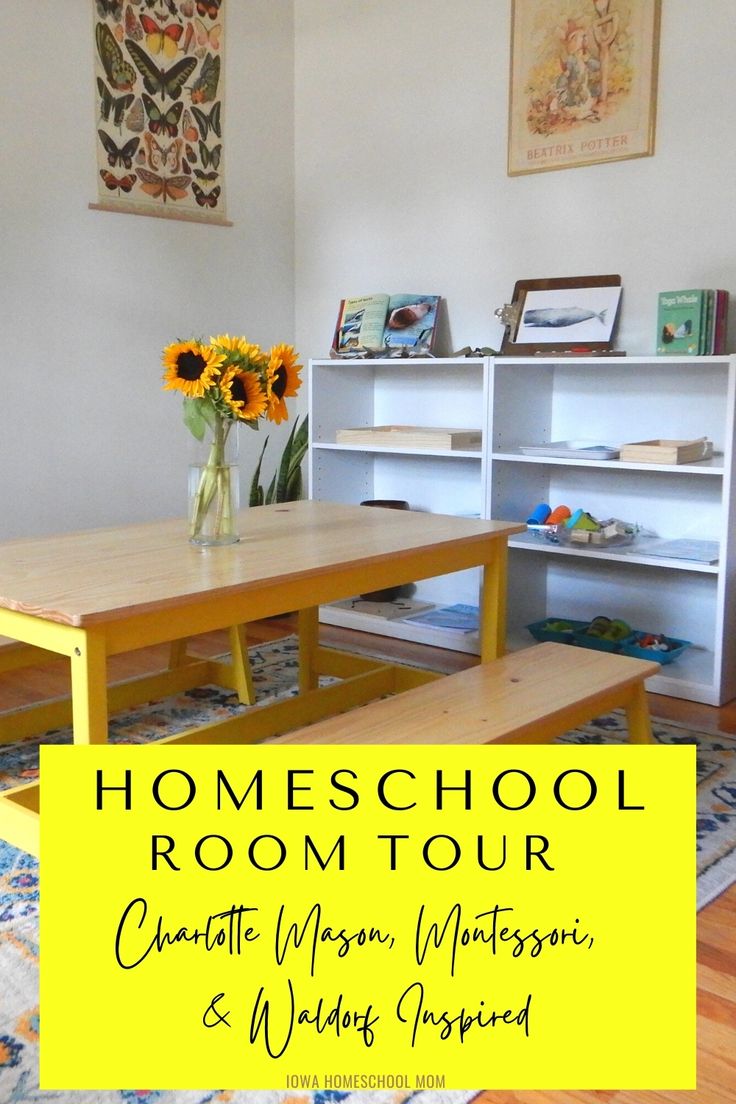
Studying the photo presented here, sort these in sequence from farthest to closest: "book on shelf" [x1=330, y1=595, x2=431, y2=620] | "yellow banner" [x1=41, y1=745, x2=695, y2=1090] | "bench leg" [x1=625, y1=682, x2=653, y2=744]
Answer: "book on shelf" [x1=330, y1=595, x2=431, y2=620]
"bench leg" [x1=625, y1=682, x2=653, y2=744]
"yellow banner" [x1=41, y1=745, x2=695, y2=1090]

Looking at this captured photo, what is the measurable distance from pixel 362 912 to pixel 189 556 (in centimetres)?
102

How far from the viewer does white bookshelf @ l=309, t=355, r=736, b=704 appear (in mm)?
3475

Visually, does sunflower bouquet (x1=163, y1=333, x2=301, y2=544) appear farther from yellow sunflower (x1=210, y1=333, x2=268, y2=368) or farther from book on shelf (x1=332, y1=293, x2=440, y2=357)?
book on shelf (x1=332, y1=293, x2=440, y2=357)

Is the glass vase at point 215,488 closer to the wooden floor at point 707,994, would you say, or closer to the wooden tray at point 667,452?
the wooden floor at point 707,994

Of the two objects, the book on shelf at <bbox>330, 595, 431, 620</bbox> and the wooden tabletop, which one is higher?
the wooden tabletop

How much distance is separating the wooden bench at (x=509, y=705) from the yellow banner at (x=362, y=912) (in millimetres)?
483

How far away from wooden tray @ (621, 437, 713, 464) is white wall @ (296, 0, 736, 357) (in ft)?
1.44

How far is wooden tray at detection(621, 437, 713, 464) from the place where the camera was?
10.9 feet

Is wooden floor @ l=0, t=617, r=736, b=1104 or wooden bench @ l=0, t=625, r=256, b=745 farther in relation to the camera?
wooden bench @ l=0, t=625, r=256, b=745

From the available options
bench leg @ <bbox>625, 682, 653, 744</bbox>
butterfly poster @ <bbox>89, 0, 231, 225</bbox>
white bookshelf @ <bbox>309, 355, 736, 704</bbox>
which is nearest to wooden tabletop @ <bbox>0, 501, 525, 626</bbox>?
bench leg @ <bbox>625, 682, 653, 744</bbox>

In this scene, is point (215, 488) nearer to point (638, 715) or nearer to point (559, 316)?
point (638, 715)

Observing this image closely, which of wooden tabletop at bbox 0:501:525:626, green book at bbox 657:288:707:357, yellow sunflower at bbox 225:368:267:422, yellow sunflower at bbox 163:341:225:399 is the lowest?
wooden tabletop at bbox 0:501:525:626

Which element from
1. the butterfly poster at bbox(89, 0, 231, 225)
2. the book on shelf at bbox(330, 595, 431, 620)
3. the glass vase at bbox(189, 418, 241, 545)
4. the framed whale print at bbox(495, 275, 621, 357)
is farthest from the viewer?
the book on shelf at bbox(330, 595, 431, 620)

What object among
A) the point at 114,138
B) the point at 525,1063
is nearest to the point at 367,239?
the point at 114,138
